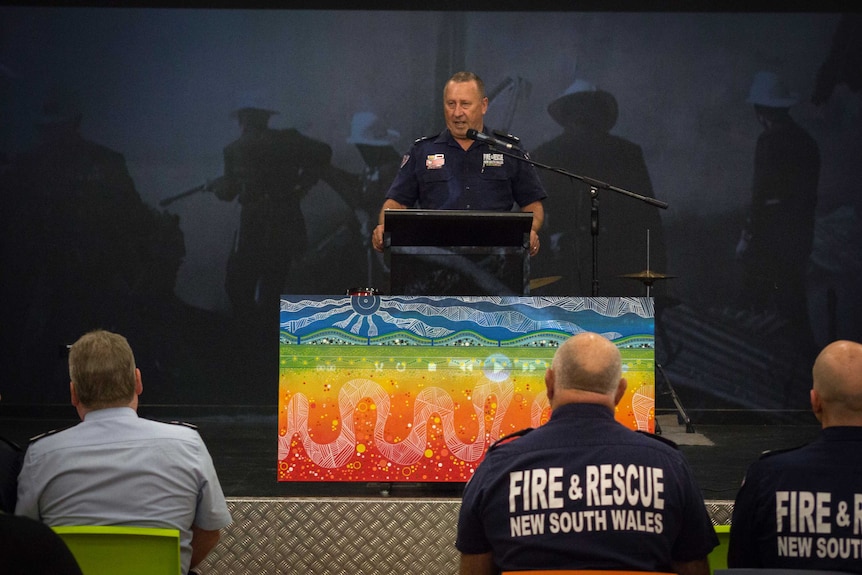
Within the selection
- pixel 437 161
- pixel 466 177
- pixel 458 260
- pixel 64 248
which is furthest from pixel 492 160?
pixel 64 248

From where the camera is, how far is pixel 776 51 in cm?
680

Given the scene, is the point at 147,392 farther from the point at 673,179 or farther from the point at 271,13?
the point at 673,179

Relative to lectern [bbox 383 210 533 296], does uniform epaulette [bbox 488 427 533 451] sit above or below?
below

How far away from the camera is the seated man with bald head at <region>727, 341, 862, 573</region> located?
6.82 ft

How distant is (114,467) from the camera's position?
2.30 metres

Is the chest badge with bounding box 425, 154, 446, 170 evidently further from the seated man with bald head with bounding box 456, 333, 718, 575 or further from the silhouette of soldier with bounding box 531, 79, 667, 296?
the seated man with bald head with bounding box 456, 333, 718, 575

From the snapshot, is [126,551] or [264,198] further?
[264,198]

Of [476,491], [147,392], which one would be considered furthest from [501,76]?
[476,491]

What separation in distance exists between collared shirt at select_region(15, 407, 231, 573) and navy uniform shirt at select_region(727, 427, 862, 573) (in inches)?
49.4

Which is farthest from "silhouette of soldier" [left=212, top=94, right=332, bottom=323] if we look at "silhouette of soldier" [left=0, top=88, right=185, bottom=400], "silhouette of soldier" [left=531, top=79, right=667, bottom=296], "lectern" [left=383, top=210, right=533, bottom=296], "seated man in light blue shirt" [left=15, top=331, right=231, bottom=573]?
"seated man in light blue shirt" [left=15, top=331, right=231, bottom=573]

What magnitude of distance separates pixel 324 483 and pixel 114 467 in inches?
68.9

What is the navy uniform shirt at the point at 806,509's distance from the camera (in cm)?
208

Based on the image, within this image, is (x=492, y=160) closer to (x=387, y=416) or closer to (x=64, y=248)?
(x=387, y=416)

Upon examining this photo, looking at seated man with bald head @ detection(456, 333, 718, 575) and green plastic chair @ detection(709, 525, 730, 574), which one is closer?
seated man with bald head @ detection(456, 333, 718, 575)
